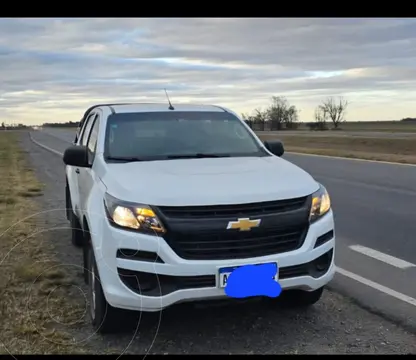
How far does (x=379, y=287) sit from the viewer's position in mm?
5281

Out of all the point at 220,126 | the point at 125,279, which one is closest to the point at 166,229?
the point at 125,279

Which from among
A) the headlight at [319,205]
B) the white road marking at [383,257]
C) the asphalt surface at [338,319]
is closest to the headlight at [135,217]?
the asphalt surface at [338,319]

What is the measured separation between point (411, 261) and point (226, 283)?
10.6 feet

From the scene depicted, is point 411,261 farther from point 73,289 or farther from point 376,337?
point 73,289

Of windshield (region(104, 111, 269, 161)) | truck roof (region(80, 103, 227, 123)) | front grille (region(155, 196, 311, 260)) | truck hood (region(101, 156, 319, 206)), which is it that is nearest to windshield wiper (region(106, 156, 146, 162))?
windshield (region(104, 111, 269, 161))

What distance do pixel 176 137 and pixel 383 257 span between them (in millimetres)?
2877

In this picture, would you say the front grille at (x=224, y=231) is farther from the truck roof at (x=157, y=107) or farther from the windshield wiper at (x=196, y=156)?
the truck roof at (x=157, y=107)

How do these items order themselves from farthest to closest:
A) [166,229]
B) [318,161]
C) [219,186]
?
[318,161], [219,186], [166,229]

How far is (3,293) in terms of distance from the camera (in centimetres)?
519

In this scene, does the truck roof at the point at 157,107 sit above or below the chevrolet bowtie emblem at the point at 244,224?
above

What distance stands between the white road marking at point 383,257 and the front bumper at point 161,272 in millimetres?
2484

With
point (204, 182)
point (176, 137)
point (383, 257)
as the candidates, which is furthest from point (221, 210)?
point (383, 257)

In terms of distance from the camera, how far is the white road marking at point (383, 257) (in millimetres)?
6039

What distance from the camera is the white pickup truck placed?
379 cm
